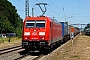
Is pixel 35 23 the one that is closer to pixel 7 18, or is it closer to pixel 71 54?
pixel 71 54

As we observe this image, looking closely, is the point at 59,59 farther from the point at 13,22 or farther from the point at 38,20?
the point at 13,22

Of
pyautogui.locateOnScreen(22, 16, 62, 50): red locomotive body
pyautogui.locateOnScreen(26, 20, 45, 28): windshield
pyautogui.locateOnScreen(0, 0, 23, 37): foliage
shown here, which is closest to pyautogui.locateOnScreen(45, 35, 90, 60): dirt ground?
pyautogui.locateOnScreen(22, 16, 62, 50): red locomotive body

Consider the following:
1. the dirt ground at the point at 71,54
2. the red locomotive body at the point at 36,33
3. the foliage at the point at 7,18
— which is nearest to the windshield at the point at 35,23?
the red locomotive body at the point at 36,33

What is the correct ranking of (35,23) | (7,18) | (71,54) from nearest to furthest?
(71,54) < (35,23) < (7,18)

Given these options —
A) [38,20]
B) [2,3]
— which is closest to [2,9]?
[2,3]

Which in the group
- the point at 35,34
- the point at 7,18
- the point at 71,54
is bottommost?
the point at 71,54

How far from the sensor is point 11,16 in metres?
97.6

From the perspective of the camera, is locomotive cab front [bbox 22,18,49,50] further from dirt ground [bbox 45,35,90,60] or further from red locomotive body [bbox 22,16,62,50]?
dirt ground [bbox 45,35,90,60]

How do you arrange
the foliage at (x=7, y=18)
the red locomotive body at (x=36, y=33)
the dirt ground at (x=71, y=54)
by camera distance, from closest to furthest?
1. the dirt ground at (x=71, y=54)
2. the red locomotive body at (x=36, y=33)
3. the foliage at (x=7, y=18)

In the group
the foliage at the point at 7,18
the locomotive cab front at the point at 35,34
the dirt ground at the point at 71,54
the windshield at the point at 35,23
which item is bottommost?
the dirt ground at the point at 71,54

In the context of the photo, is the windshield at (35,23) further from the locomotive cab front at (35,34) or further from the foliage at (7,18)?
the foliage at (7,18)

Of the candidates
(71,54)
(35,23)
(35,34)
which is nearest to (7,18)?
(35,23)

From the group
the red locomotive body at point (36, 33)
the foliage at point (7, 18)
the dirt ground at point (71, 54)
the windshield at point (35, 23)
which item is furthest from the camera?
the foliage at point (7, 18)

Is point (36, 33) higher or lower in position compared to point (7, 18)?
lower
